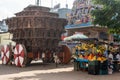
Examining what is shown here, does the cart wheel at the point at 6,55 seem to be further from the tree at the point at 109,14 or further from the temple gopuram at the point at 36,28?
the tree at the point at 109,14

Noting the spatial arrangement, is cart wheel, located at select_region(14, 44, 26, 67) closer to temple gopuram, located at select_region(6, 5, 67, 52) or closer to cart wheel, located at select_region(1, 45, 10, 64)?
temple gopuram, located at select_region(6, 5, 67, 52)

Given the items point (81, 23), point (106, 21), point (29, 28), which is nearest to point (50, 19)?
point (29, 28)

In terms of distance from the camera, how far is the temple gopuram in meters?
16.5

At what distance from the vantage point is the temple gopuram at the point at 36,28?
1652 centimetres

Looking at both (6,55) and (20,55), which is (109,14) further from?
(6,55)

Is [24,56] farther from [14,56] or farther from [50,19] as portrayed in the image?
[50,19]

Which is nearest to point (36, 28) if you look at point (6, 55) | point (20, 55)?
point (20, 55)

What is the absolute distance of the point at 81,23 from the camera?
26.9m

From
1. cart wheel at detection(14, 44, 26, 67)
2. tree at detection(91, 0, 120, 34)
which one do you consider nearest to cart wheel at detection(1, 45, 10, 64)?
cart wheel at detection(14, 44, 26, 67)

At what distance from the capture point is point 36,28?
16453 millimetres

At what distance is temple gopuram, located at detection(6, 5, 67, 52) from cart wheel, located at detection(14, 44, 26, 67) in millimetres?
523

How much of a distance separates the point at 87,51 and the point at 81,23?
12.8 meters

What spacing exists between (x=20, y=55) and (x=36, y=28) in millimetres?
1961

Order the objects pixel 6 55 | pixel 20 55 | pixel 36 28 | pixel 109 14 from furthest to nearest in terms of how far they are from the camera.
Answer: pixel 6 55 → pixel 20 55 → pixel 36 28 → pixel 109 14
